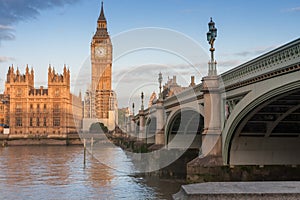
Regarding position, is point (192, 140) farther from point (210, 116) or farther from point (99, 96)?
point (99, 96)

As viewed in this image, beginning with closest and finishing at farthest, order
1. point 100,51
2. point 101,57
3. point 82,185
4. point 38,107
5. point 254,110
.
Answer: point 254,110
point 82,185
point 38,107
point 101,57
point 100,51

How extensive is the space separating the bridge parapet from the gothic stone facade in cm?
7182

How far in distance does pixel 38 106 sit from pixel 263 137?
74.2 meters

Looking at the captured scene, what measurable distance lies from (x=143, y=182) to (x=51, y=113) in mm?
66914

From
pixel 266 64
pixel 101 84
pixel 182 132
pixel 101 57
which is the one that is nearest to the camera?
pixel 266 64

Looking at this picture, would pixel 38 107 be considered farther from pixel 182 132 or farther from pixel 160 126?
pixel 182 132

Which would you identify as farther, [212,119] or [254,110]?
[212,119]

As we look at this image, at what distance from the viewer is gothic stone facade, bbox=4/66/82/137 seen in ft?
281

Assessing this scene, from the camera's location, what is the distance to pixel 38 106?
285 feet

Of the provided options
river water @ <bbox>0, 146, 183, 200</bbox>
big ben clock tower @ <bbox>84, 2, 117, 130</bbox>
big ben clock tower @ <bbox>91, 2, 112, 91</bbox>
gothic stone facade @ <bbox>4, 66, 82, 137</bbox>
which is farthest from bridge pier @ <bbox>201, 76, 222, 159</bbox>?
big ben clock tower @ <bbox>91, 2, 112, 91</bbox>

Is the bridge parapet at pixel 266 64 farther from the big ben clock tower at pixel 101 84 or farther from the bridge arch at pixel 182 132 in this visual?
the big ben clock tower at pixel 101 84

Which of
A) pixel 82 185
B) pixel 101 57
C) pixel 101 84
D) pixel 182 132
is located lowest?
pixel 82 185

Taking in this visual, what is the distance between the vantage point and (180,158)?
27.2 meters

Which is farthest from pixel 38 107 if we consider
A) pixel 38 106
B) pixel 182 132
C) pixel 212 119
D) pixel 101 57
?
pixel 212 119
